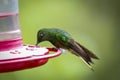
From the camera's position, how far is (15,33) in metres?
2.71

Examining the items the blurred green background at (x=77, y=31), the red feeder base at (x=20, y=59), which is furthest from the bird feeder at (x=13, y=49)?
the blurred green background at (x=77, y=31)

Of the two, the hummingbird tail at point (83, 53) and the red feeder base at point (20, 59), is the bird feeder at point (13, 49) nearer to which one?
the red feeder base at point (20, 59)

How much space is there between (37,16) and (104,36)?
0.97m

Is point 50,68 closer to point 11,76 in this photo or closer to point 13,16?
point 11,76

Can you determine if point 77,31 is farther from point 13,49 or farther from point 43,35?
point 13,49

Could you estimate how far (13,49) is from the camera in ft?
8.36

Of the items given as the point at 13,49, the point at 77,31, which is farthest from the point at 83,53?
the point at 77,31

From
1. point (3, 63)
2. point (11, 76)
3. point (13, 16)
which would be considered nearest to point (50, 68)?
point (11, 76)

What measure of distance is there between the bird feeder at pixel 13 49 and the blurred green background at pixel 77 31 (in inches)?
61.9

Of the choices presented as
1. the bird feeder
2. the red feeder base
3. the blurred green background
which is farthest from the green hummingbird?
the blurred green background

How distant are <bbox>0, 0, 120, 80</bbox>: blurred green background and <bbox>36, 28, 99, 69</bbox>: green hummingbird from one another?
89 cm

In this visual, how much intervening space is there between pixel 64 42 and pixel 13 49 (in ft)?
2.90

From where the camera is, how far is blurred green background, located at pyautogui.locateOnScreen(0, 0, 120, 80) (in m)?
4.52

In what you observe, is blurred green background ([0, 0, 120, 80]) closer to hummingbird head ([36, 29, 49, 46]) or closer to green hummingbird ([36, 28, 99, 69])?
green hummingbird ([36, 28, 99, 69])
